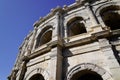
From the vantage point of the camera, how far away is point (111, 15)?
36.0ft

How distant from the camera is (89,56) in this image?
812 cm

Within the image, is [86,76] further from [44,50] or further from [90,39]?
[44,50]

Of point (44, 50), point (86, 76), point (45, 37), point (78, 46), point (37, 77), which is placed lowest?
point (86, 76)

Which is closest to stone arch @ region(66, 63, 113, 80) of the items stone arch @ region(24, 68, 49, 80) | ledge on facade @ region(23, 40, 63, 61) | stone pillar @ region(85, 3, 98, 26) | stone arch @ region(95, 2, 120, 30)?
stone arch @ region(24, 68, 49, 80)

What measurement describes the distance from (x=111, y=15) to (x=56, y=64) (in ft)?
18.2

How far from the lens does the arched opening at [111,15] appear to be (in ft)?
35.4

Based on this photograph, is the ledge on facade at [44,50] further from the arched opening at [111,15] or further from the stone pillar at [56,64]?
the arched opening at [111,15]

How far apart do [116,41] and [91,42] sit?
1.28m

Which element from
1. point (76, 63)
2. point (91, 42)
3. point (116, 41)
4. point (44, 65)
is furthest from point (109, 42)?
point (44, 65)

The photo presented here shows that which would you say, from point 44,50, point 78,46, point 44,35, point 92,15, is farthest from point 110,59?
point 44,35

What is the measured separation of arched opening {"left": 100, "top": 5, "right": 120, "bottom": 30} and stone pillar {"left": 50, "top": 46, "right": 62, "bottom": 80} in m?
4.28

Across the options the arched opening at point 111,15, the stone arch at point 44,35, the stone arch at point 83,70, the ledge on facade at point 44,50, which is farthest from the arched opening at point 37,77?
the arched opening at point 111,15

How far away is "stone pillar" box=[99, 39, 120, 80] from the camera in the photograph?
653 centimetres

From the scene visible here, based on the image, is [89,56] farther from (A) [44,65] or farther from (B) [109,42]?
(A) [44,65]
